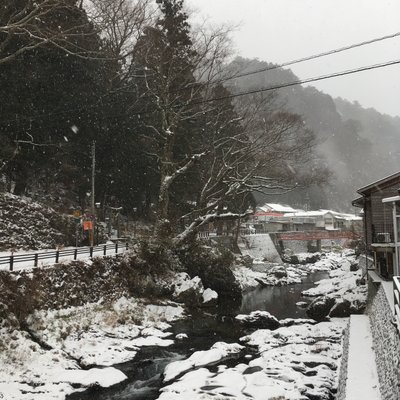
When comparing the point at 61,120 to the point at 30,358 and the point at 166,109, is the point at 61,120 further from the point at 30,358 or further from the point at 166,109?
the point at 30,358

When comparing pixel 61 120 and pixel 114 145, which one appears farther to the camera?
pixel 114 145

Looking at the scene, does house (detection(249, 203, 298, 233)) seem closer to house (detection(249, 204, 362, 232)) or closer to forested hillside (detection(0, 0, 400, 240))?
house (detection(249, 204, 362, 232))

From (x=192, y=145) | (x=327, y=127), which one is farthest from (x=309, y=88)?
(x=192, y=145)

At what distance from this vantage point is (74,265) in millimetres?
17297

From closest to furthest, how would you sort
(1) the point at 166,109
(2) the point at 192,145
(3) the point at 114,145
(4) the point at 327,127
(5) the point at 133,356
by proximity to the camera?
(5) the point at 133,356, (1) the point at 166,109, (3) the point at 114,145, (2) the point at 192,145, (4) the point at 327,127

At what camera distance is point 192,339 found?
15.5 metres

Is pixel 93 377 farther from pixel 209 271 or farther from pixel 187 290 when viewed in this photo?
pixel 209 271

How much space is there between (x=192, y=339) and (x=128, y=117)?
18152mm

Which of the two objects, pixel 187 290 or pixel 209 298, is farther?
pixel 209 298

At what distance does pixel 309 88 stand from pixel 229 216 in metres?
91.5

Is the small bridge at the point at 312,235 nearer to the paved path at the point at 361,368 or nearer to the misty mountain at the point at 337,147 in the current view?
the misty mountain at the point at 337,147

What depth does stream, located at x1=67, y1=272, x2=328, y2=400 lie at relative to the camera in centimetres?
1066

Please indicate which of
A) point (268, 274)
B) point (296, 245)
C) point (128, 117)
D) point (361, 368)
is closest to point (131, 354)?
point (361, 368)

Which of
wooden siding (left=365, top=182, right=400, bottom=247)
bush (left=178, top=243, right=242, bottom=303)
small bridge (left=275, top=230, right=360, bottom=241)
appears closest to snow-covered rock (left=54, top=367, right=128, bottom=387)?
bush (left=178, top=243, right=242, bottom=303)
